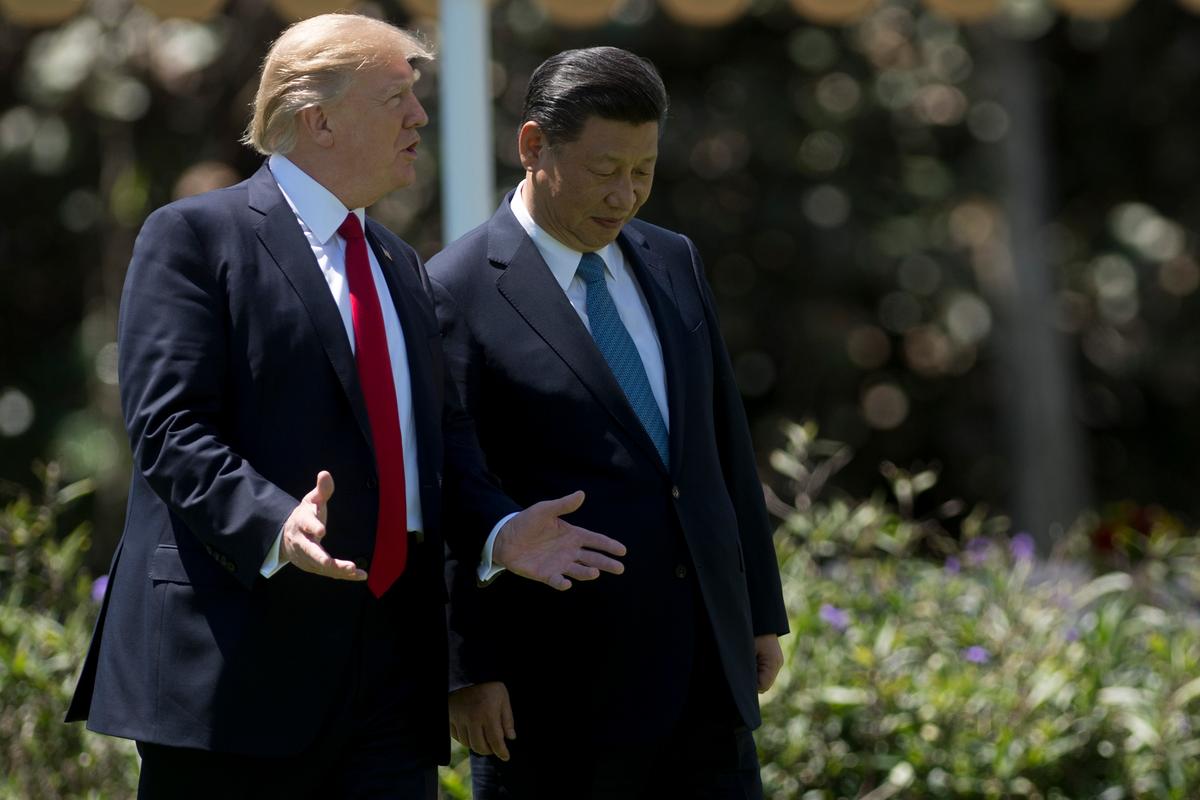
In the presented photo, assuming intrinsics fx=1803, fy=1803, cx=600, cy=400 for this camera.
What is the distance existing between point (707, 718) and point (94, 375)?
8.08m

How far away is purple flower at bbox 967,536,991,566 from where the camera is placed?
4.81 metres

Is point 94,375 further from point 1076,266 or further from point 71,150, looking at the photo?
point 1076,266

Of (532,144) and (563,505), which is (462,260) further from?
(563,505)

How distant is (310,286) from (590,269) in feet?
1.80

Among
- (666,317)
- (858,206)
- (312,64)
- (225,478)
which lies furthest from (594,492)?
(858,206)

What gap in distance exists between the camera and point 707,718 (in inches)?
113

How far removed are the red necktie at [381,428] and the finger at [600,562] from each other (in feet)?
0.87

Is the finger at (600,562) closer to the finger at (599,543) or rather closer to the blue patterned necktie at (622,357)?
the finger at (599,543)

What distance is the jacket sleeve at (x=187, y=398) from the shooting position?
2373 millimetres

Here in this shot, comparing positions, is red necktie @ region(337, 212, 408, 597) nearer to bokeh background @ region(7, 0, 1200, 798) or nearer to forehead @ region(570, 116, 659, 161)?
forehead @ region(570, 116, 659, 161)

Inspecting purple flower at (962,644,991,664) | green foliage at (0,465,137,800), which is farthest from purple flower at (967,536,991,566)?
green foliage at (0,465,137,800)

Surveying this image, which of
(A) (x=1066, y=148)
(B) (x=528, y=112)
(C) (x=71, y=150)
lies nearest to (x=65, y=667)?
(B) (x=528, y=112)

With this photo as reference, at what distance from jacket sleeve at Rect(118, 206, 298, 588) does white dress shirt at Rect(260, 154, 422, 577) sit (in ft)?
0.58

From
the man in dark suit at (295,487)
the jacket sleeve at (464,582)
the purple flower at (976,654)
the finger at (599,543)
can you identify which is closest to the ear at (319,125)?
the man in dark suit at (295,487)
